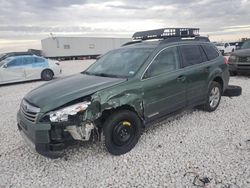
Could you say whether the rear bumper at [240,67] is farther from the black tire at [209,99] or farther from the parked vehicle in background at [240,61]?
the black tire at [209,99]

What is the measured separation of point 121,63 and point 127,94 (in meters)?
0.98

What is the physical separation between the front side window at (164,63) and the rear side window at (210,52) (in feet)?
4.03

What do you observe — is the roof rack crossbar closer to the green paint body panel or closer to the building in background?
the green paint body panel

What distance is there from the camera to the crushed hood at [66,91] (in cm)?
326

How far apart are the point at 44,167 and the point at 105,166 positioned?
3.00 feet

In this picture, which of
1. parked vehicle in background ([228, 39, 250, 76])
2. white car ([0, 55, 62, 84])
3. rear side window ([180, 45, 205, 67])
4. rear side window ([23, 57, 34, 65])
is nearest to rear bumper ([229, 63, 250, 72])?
parked vehicle in background ([228, 39, 250, 76])

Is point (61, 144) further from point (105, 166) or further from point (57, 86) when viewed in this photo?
point (57, 86)

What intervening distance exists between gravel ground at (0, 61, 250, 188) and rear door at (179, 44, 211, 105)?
0.63 m

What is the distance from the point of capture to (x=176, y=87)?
14.5 feet

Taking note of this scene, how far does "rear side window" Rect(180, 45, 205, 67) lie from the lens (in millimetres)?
4762

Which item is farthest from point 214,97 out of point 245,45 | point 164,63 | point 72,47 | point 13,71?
point 72,47

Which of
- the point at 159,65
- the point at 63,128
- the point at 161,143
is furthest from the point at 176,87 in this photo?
the point at 63,128

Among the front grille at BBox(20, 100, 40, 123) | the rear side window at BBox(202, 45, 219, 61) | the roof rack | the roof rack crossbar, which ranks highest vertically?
the roof rack

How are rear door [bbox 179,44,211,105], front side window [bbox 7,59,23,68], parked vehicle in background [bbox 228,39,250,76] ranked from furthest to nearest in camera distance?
front side window [bbox 7,59,23,68], parked vehicle in background [bbox 228,39,250,76], rear door [bbox 179,44,211,105]
